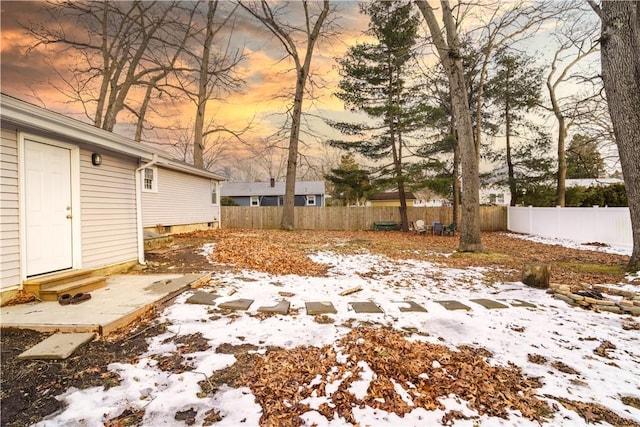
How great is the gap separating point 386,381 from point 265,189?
26.6 m

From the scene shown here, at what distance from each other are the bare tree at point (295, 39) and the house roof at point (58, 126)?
939 centimetres

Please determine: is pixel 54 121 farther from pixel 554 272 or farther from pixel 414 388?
pixel 554 272

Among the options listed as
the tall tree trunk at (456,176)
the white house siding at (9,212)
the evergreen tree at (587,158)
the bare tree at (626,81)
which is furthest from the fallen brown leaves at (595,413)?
the tall tree trunk at (456,176)

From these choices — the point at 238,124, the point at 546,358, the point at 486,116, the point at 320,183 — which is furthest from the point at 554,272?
the point at 320,183

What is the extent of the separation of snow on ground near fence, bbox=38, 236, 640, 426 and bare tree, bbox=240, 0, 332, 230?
1001cm

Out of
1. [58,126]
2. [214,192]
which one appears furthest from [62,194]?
[214,192]

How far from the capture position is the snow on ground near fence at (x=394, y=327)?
6.59 feet

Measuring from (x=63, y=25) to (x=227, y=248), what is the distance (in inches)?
491

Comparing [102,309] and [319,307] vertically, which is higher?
[102,309]

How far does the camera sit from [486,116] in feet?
55.0

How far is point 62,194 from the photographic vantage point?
4.45 m

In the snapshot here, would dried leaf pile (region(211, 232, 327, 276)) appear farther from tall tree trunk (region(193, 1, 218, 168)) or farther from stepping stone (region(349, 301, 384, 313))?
tall tree trunk (region(193, 1, 218, 168))

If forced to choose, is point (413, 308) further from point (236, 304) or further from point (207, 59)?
point (207, 59)

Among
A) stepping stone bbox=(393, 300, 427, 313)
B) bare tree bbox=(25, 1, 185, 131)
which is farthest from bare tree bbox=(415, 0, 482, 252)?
bare tree bbox=(25, 1, 185, 131)
